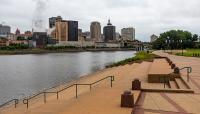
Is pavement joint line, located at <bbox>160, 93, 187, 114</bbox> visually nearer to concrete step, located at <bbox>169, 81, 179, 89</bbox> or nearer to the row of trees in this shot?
concrete step, located at <bbox>169, 81, 179, 89</bbox>

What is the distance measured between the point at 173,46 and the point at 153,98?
410 feet

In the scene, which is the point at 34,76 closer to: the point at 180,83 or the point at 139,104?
the point at 180,83

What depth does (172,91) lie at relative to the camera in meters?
17.8

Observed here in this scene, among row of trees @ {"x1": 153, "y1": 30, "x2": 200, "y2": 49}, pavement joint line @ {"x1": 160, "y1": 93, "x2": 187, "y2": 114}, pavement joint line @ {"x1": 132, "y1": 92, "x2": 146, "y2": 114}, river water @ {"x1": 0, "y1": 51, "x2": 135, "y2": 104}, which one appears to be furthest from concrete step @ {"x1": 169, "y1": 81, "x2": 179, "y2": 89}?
row of trees @ {"x1": 153, "y1": 30, "x2": 200, "y2": 49}

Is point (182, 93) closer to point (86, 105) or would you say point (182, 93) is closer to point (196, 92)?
point (196, 92)

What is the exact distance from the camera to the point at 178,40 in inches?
5423

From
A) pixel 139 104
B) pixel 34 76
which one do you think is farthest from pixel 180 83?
pixel 34 76

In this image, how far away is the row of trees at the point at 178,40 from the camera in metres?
136

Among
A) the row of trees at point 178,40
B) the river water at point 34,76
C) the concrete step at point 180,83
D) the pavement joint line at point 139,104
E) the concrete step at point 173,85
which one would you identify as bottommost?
the river water at point 34,76

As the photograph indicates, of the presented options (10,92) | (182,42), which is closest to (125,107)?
(10,92)

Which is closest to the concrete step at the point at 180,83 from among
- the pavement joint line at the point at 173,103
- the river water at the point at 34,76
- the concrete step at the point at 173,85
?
the concrete step at the point at 173,85

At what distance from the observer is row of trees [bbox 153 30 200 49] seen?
136m

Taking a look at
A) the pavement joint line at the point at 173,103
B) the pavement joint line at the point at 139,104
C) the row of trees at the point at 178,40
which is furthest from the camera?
the row of trees at the point at 178,40

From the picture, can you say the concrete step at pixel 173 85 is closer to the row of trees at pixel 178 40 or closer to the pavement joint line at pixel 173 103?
the pavement joint line at pixel 173 103
